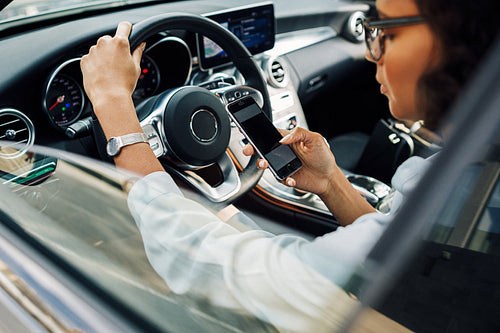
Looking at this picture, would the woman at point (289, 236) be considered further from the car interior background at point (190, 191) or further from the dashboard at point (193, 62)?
the dashboard at point (193, 62)

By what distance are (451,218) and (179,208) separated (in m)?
0.48

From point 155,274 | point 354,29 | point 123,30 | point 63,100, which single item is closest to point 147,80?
point 63,100

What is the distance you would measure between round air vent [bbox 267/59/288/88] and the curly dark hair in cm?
148

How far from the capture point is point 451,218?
18.5 inches

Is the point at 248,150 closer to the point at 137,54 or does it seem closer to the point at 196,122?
the point at 196,122

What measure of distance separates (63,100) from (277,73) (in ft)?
3.64

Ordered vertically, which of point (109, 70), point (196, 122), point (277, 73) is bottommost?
point (277, 73)

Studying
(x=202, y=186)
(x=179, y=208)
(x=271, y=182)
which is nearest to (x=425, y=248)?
(x=179, y=208)

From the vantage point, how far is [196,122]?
3.92ft

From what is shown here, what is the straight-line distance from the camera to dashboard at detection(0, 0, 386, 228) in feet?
4.14

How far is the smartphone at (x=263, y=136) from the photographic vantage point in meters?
1.16

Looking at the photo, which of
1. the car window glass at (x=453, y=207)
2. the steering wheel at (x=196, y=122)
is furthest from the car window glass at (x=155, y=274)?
the steering wheel at (x=196, y=122)

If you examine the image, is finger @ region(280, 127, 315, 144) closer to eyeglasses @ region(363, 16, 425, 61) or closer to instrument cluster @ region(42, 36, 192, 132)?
eyeglasses @ region(363, 16, 425, 61)

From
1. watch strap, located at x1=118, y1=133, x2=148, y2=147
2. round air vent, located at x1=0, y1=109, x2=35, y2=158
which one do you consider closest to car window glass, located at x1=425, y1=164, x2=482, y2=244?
watch strap, located at x1=118, y1=133, x2=148, y2=147
